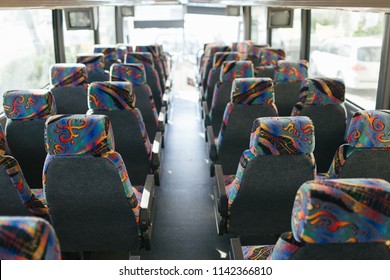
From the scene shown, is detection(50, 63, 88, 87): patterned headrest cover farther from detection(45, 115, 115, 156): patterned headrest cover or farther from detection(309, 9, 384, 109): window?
detection(309, 9, 384, 109): window

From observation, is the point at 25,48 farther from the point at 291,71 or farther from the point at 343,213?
the point at 343,213

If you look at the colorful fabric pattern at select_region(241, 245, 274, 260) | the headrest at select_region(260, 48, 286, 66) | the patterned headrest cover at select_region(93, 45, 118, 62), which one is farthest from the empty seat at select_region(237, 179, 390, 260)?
the patterned headrest cover at select_region(93, 45, 118, 62)

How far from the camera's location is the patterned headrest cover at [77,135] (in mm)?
2059

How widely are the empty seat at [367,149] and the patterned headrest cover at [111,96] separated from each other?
1.53 meters

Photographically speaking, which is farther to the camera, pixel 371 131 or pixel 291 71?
pixel 291 71

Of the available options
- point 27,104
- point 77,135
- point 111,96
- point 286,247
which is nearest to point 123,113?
point 111,96

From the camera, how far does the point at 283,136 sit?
2119 mm

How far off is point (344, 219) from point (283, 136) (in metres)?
0.92

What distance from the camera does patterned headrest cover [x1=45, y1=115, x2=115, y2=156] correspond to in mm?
2059

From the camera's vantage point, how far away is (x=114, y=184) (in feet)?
7.23

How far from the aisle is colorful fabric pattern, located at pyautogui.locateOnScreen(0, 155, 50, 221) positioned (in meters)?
1.05
